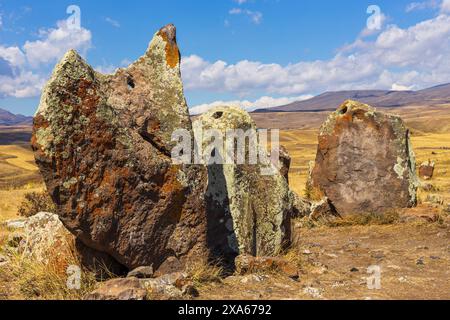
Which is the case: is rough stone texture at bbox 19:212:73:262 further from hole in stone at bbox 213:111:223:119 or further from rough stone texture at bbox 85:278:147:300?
hole in stone at bbox 213:111:223:119

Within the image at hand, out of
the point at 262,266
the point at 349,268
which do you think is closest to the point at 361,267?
the point at 349,268

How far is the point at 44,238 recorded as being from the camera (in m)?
8.63

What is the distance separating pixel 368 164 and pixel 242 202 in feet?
24.4

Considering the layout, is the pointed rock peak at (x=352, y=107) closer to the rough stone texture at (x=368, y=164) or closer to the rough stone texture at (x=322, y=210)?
the rough stone texture at (x=368, y=164)

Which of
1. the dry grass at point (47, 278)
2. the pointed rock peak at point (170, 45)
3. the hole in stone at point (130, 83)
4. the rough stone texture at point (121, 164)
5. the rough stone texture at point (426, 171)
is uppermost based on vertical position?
the pointed rock peak at point (170, 45)

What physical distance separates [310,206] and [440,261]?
20.0ft

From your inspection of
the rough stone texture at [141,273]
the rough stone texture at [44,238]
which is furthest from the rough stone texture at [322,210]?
the rough stone texture at [141,273]

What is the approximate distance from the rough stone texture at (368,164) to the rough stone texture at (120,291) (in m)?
10.3

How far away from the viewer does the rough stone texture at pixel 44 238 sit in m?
8.18

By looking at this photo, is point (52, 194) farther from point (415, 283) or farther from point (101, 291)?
point (415, 283)

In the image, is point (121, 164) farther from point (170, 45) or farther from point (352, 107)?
point (352, 107)

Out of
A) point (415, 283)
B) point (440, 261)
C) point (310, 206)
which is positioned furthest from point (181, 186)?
point (310, 206)

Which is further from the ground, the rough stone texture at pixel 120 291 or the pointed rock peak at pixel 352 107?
the pointed rock peak at pixel 352 107

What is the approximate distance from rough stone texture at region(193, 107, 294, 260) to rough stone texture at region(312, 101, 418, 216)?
5905 mm
